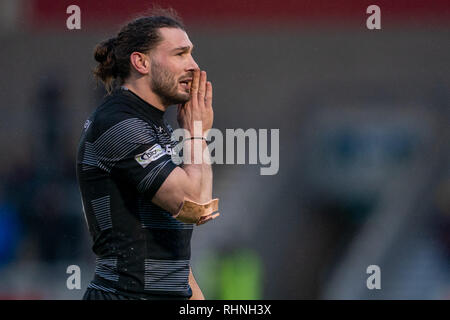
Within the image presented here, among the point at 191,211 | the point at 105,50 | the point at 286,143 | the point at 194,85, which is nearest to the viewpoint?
the point at 191,211

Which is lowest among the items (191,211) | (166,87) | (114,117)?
(191,211)

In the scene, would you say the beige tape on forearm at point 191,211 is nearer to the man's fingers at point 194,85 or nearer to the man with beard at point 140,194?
the man with beard at point 140,194

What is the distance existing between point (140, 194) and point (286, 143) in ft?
→ 10.6

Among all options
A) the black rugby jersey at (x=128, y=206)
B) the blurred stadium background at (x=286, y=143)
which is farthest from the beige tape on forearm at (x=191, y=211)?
the blurred stadium background at (x=286, y=143)

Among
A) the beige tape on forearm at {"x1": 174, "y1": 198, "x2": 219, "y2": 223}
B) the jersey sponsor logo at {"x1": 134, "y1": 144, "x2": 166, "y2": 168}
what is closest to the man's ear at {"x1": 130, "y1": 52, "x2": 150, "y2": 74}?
the jersey sponsor logo at {"x1": 134, "y1": 144, "x2": 166, "y2": 168}

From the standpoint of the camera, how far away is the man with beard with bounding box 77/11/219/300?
238 centimetres

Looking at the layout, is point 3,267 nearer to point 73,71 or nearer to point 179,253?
point 73,71

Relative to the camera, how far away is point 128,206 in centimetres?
243

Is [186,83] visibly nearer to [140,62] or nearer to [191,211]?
[140,62]

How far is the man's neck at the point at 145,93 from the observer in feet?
8.54

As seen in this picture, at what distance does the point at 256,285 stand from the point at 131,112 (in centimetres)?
319

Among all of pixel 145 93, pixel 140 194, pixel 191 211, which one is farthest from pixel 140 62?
pixel 191 211

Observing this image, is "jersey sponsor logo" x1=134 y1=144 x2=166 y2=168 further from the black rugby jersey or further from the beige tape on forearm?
the beige tape on forearm

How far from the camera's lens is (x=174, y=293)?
8.24ft
